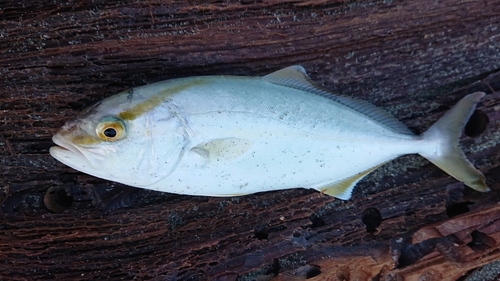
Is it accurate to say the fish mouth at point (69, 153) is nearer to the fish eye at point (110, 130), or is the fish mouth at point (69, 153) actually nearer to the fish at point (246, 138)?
the fish at point (246, 138)

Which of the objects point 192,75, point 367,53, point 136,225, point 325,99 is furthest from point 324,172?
point 136,225

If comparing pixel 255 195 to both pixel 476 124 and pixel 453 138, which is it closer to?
pixel 453 138

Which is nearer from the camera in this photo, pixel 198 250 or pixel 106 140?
pixel 106 140

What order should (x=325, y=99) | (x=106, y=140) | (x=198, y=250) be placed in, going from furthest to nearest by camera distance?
1. (x=198, y=250)
2. (x=325, y=99)
3. (x=106, y=140)

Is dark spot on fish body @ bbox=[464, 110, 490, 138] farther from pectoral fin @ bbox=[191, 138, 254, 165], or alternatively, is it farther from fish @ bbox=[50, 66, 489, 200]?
pectoral fin @ bbox=[191, 138, 254, 165]

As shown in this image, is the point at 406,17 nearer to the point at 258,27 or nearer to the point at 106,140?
the point at 258,27

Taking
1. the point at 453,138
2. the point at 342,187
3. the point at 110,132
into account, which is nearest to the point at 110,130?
the point at 110,132

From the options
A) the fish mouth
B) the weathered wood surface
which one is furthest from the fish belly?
the fish mouth
